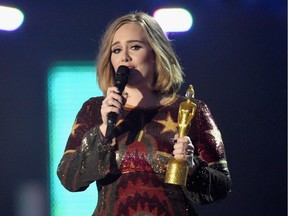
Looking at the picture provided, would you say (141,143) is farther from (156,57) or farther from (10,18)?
(10,18)

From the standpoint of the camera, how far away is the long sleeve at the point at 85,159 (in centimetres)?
148

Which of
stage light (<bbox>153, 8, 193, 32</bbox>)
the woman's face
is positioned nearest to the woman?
the woman's face

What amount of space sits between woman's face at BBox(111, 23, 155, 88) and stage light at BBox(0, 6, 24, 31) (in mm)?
1356

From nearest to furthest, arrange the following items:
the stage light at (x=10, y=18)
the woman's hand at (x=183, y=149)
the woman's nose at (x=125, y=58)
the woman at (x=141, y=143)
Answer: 1. the woman's hand at (x=183, y=149)
2. the woman at (x=141, y=143)
3. the woman's nose at (x=125, y=58)
4. the stage light at (x=10, y=18)

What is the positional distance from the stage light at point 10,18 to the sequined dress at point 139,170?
146 centimetres

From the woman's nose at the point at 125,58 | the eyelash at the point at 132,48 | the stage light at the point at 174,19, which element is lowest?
the woman's nose at the point at 125,58

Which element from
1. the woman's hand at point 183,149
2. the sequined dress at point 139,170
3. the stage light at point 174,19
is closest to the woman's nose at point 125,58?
the sequined dress at point 139,170

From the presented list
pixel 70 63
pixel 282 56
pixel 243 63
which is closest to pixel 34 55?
pixel 70 63

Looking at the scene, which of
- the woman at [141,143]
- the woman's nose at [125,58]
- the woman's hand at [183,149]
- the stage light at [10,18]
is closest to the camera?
the woman's hand at [183,149]

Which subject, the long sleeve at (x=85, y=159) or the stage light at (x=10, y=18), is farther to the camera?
the stage light at (x=10, y=18)

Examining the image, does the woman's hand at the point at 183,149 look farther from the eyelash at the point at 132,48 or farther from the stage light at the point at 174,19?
the stage light at the point at 174,19

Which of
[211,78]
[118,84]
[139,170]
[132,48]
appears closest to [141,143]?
[139,170]

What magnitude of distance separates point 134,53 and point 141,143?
275 millimetres

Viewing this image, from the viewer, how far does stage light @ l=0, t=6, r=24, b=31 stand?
2844mm
